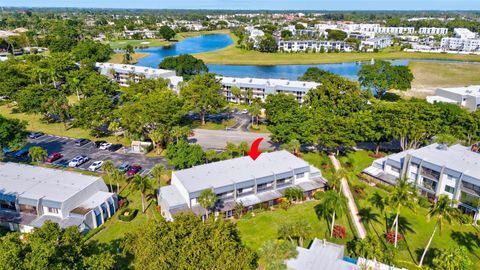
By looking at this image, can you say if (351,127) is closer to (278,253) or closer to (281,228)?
(281,228)

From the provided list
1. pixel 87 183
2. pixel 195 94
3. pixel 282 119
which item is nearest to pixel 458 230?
pixel 282 119

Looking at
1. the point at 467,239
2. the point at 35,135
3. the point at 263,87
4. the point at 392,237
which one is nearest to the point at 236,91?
the point at 263,87

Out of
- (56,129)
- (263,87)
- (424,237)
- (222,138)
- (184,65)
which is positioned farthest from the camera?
(184,65)

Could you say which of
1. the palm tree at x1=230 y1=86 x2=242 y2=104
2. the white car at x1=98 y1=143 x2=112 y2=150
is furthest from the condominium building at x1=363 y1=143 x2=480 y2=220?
the palm tree at x1=230 y1=86 x2=242 y2=104

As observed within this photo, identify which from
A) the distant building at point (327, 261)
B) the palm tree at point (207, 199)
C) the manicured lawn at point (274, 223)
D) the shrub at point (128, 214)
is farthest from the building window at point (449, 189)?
the shrub at point (128, 214)

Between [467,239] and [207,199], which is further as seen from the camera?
[207,199]

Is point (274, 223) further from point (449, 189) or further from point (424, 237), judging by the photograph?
point (449, 189)
